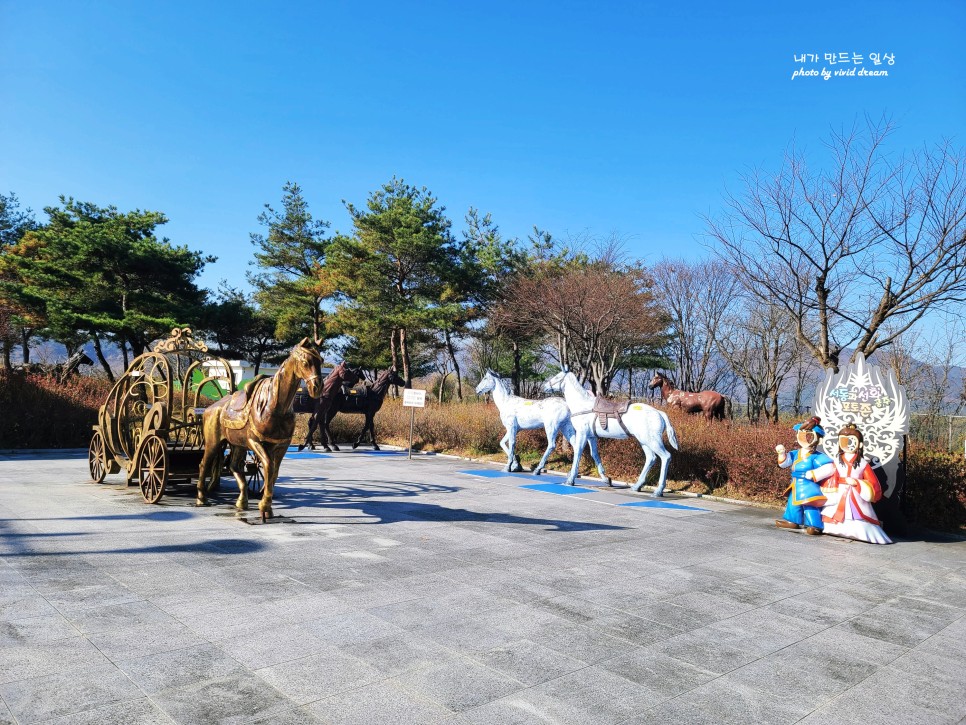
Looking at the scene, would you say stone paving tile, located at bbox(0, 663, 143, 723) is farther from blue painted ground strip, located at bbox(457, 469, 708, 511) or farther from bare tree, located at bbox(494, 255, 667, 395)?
bare tree, located at bbox(494, 255, 667, 395)

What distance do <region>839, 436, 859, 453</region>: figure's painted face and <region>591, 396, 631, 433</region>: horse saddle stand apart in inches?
154

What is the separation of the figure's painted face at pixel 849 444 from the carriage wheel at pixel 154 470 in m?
8.08

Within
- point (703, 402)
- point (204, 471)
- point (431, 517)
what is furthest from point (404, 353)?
point (431, 517)

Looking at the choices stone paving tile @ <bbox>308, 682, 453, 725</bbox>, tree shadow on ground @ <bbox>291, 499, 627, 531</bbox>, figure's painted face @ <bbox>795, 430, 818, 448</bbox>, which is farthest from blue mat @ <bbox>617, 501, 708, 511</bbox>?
stone paving tile @ <bbox>308, 682, 453, 725</bbox>

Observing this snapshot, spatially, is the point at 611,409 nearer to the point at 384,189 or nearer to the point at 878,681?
the point at 878,681

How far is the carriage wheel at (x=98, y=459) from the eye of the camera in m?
9.41

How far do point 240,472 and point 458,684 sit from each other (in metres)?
5.29

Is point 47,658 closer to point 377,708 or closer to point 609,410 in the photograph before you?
point 377,708

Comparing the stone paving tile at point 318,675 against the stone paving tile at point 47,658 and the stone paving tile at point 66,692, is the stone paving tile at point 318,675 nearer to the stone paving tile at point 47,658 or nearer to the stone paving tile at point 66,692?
the stone paving tile at point 66,692

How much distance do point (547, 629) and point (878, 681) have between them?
1929mm

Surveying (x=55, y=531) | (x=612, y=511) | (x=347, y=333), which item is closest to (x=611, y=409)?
(x=612, y=511)

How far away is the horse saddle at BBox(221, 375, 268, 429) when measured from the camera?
7.50m

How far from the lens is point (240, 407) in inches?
300

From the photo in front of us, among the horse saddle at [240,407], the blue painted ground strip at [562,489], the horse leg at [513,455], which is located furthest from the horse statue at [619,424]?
the horse saddle at [240,407]
